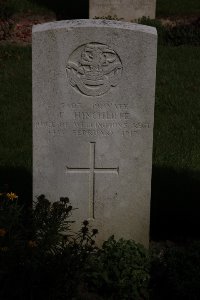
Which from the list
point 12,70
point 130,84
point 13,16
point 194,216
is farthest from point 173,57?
point 130,84

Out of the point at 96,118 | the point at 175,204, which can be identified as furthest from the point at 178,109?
the point at 96,118

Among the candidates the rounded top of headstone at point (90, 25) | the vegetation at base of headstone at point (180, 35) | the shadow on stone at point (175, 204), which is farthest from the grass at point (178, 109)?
the rounded top of headstone at point (90, 25)

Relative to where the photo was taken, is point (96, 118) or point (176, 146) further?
point (176, 146)

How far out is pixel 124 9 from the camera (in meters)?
13.9

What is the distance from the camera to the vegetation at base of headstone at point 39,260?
5348 millimetres

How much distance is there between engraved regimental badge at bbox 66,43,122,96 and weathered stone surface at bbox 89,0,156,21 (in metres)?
8.05

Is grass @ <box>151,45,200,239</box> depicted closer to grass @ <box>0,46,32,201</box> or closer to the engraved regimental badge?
grass @ <box>0,46,32,201</box>

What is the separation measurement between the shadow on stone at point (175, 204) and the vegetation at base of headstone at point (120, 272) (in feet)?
2.78

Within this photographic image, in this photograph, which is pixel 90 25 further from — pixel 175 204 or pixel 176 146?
pixel 176 146

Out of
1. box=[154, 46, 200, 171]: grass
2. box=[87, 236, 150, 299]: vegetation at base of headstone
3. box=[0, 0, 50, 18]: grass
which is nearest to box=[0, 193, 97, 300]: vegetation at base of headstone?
box=[87, 236, 150, 299]: vegetation at base of headstone

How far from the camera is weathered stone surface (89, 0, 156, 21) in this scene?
13.7m

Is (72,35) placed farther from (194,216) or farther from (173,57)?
(173,57)

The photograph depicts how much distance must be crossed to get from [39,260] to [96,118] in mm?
1209

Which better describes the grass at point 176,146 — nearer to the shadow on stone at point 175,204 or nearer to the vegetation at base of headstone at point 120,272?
the shadow on stone at point 175,204
